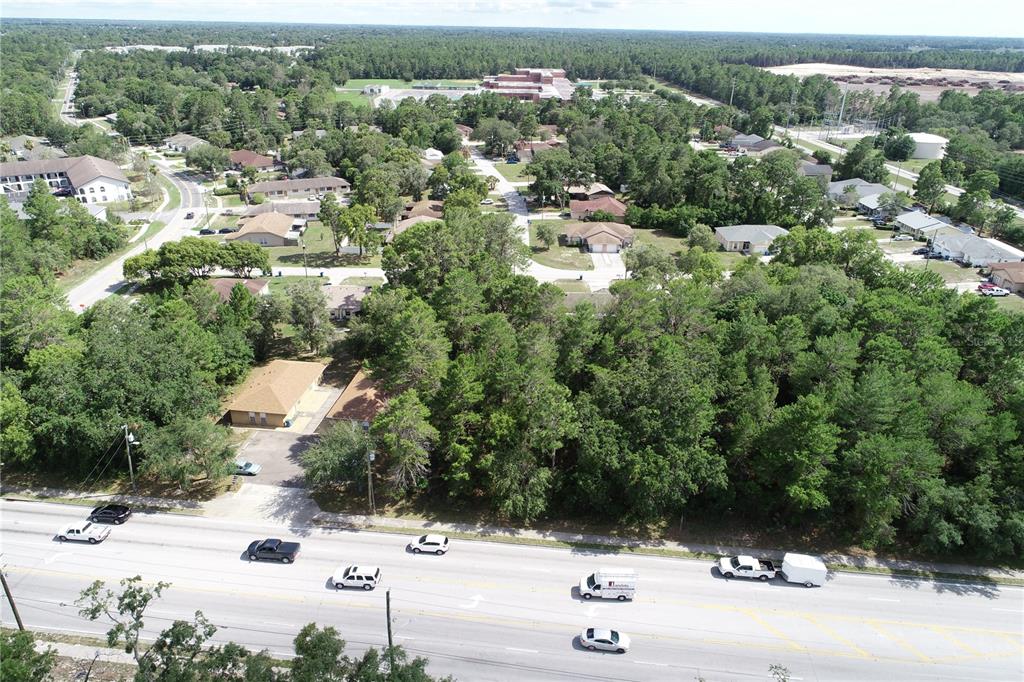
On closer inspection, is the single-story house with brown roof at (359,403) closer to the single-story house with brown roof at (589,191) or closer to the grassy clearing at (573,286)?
the grassy clearing at (573,286)

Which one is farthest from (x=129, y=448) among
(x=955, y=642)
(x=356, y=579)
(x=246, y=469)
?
(x=955, y=642)

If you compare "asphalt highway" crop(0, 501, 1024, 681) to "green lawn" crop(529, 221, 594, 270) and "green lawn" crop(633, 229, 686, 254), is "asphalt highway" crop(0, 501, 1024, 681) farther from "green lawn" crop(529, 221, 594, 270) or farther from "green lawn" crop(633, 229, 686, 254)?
"green lawn" crop(633, 229, 686, 254)

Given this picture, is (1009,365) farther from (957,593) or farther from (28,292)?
(28,292)

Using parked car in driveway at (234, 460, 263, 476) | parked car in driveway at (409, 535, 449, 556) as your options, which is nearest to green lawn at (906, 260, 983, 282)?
parked car in driveway at (409, 535, 449, 556)

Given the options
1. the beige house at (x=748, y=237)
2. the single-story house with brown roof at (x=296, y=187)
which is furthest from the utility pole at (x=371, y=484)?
the single-story house with brown roof at (x=296, y=187)

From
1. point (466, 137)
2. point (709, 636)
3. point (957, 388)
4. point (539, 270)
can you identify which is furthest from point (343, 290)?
point (466, 137)
